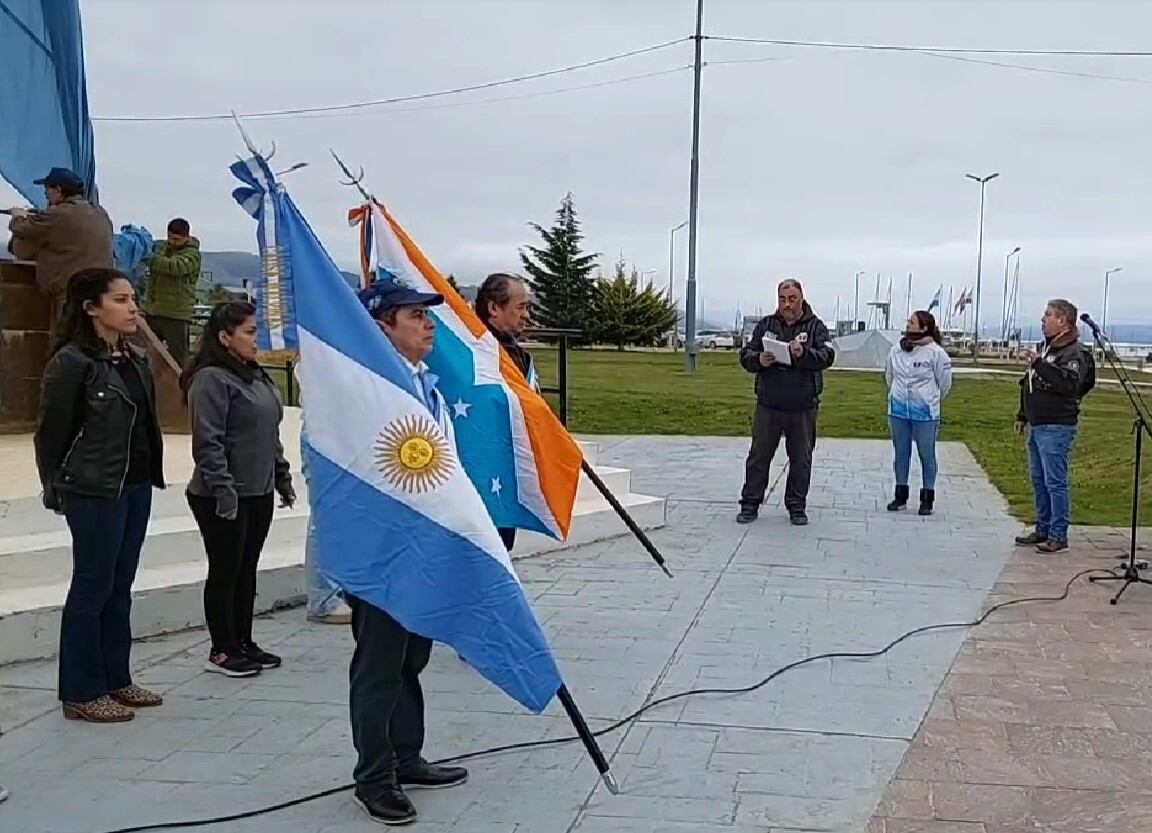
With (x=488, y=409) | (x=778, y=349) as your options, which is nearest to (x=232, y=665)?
(x=488, y=409)

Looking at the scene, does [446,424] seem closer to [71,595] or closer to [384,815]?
[384,815]

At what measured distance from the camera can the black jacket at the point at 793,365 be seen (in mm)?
9836

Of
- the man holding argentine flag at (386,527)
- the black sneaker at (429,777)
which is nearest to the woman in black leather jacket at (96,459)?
the man holding argentine flag at (386,527)

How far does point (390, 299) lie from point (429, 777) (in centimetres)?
165

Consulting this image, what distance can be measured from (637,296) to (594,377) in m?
27.5

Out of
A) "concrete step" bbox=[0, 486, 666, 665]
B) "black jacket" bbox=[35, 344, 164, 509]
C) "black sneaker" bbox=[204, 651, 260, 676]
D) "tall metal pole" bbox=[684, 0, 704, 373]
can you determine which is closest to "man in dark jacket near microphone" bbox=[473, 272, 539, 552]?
"black sneaker" bbox=[204, 651, 260, 676]

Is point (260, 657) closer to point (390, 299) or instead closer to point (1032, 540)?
point (390, 299)

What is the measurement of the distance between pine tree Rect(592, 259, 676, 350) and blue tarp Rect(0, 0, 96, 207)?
41.1 meters

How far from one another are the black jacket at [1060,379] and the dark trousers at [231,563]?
563 cm

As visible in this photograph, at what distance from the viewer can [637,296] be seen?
54.1 meters

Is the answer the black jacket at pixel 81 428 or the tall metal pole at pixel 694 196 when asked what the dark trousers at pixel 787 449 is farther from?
the tall metal pole at pixel 694 196

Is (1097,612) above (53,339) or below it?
below

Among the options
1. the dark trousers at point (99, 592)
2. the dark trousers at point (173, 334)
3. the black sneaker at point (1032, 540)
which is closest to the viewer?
the dark trousers at point (99, 592)

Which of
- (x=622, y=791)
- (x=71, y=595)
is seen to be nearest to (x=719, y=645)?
(x=622, y=791)
